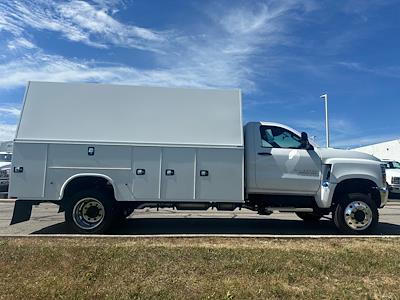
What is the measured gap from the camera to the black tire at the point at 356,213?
27.8 ft

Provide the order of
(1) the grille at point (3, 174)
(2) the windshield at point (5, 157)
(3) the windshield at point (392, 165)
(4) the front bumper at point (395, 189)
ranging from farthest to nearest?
(3) the windshield at point (392, 165) → (4) the front bumper at point (395, 189) → (2) the windshield at point (5, 157) → (1) the grille at point (3, 174)

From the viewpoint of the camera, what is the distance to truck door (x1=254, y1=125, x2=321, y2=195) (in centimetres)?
862

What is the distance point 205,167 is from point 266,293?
3.66 m

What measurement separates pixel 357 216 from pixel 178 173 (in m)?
3.85

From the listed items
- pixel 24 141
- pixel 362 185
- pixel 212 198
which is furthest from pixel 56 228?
pixel 362 185

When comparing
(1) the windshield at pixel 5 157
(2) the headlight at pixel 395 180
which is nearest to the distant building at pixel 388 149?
(2) the headlight at pixel 395 180

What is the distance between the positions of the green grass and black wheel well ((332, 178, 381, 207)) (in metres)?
1.79

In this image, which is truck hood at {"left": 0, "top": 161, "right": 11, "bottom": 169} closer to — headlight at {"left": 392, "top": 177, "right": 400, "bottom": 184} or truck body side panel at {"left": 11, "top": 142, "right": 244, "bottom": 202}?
truck body side panel at {"left": 11, "top": 142, "right": 244, "bottom": 202}

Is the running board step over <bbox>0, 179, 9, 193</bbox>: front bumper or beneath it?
beneath

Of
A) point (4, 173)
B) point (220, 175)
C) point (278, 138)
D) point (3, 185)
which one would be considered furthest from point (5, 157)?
point (278, 138)

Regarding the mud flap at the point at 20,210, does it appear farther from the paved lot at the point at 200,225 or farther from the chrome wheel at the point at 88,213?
the chrome wheel at the point at 88,213

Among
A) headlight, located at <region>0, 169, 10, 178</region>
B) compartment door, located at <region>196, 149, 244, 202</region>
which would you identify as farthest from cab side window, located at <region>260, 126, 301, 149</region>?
headlight, located at <region>0, 169, 10, 178</region>

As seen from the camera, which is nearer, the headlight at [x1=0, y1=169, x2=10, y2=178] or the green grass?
the green grass

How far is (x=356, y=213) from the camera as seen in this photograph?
849 cm
